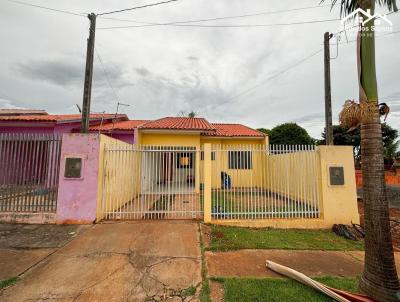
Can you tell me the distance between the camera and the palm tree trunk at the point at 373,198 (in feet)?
9.03

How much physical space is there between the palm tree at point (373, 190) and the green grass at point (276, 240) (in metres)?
2.09

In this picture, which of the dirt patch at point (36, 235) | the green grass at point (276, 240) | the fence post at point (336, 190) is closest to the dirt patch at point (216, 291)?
the green grass at point (276, 240)

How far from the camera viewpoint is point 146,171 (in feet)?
32.4

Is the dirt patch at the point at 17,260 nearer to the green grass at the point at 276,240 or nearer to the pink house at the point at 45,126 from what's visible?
the green grass at the point at 276,240

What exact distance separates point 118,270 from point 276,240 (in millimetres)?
3594

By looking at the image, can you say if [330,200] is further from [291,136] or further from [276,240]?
[291,136]

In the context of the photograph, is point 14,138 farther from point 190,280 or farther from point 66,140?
point 190,280

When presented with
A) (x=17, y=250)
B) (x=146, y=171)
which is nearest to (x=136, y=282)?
(x=17, y=250)

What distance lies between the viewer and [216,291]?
3.13m

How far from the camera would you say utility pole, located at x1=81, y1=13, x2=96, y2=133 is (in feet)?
21.6

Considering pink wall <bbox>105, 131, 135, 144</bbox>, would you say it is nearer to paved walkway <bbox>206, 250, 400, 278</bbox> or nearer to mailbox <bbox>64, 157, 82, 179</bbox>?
mailbox <bbox>64, 157, 82, 179</bbox>

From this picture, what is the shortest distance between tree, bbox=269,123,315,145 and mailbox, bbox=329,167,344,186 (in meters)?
21.0

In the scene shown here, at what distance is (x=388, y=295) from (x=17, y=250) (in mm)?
6273

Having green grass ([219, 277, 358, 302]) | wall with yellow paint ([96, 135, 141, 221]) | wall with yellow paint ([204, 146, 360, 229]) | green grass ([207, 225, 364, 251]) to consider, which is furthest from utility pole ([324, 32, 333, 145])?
wall with yellow paint ([96, 135, 141, 221])
